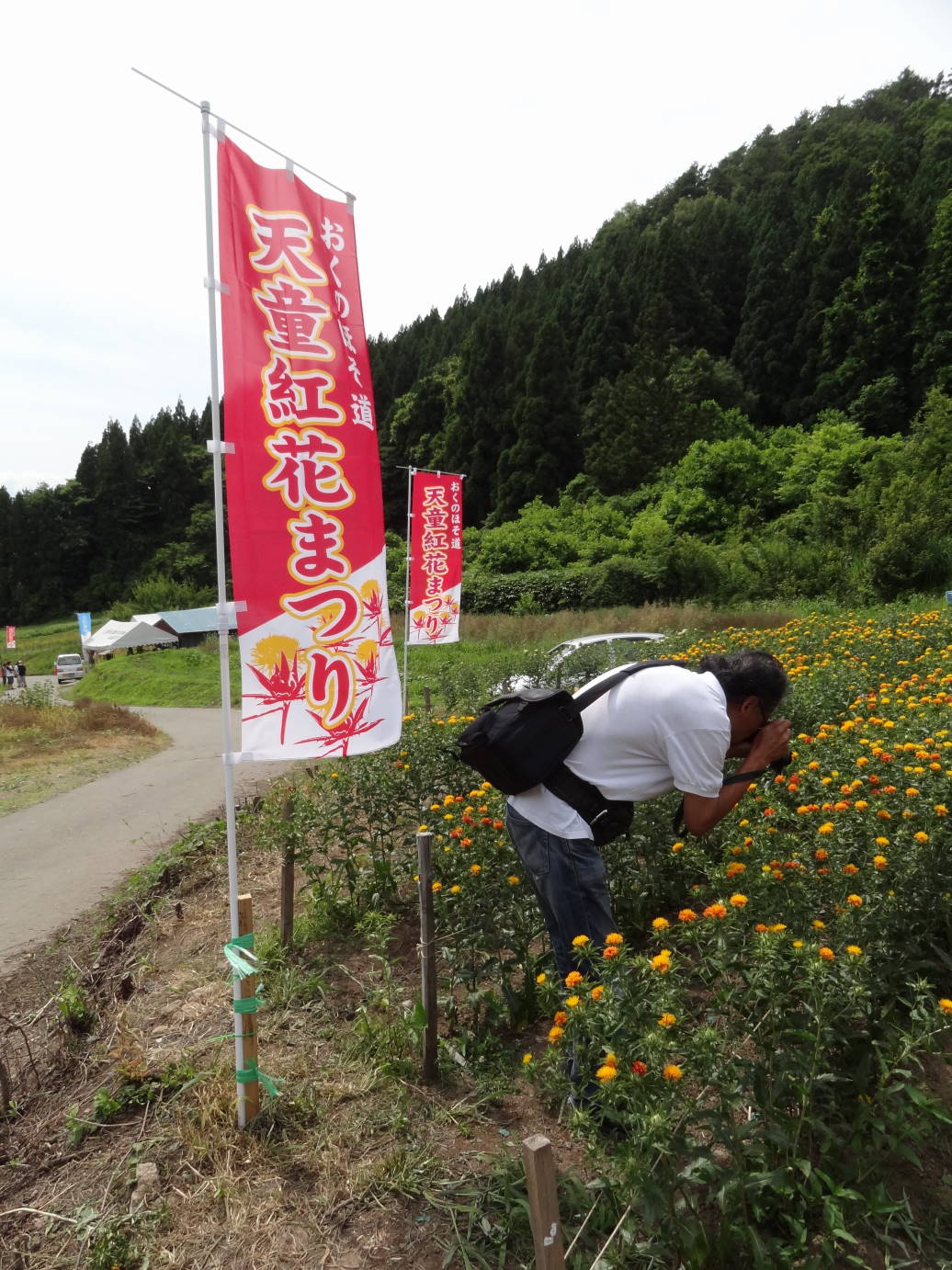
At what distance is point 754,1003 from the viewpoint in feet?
6.22

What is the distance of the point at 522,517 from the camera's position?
A: 121 ft

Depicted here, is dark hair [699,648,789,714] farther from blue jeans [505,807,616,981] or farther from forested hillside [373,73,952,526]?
forested hillside [373,73,952,526]

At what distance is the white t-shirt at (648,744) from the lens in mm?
2258

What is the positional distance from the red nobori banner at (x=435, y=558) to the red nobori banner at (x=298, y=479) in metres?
7.02

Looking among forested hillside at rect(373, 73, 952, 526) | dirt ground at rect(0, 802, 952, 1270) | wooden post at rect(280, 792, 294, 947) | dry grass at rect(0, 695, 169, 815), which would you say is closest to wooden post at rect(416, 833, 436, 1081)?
dirt ground at rect(0, 802, 952, 1270)

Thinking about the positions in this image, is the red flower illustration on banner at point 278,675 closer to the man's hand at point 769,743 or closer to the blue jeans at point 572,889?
the blue jeans at point 572,889

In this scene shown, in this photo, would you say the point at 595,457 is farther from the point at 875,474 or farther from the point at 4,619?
the point at 4,619

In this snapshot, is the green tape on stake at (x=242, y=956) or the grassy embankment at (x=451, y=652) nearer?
the green tape on stake at (x=242, y=956)

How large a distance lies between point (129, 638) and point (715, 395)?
32846 millimetres

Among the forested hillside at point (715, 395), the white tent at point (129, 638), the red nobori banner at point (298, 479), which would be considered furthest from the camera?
the white tent at point (129, 638)

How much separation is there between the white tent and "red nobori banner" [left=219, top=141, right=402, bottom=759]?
4234 cm

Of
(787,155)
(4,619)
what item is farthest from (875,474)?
(4,619)

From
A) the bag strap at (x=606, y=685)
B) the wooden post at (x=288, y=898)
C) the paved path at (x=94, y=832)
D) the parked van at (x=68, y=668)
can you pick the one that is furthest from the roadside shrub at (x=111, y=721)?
the parked van at (x=68, y=668)

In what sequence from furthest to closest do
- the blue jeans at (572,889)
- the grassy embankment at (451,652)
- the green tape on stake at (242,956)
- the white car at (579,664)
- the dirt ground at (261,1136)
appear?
the grassy embankment at (451,652) → the white car at (579,664) → the green tape on stake at (242,956) → the blue jeans at (572,889) → the dirt ground at (261,1136)
